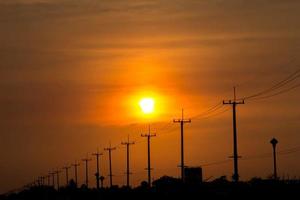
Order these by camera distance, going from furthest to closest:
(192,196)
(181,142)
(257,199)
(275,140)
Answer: (181,142), (275,140), (192,196), (257,199)

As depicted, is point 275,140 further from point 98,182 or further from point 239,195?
point 98,182

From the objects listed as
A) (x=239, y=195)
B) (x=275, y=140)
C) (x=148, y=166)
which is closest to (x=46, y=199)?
(x=148, y=166)

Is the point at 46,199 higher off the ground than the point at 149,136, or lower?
lower

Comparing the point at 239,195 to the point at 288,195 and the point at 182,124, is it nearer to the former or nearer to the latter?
the point at 288,195

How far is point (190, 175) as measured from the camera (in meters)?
A: 164

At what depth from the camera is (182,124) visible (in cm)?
12150

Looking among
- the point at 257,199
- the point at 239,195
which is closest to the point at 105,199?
the point at 239,195

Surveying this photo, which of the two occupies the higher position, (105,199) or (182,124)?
(182,124)

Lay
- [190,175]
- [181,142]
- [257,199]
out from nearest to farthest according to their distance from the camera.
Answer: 1. [257,199]
2. [181,142]
3. [190,175]

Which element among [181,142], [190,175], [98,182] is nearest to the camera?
[181,142]

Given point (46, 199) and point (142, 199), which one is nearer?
point (142, 199)

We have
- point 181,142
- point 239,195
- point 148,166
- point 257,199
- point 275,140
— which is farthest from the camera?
point 148,166

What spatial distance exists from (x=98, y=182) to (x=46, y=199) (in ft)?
209

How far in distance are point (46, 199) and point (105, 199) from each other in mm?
20058
